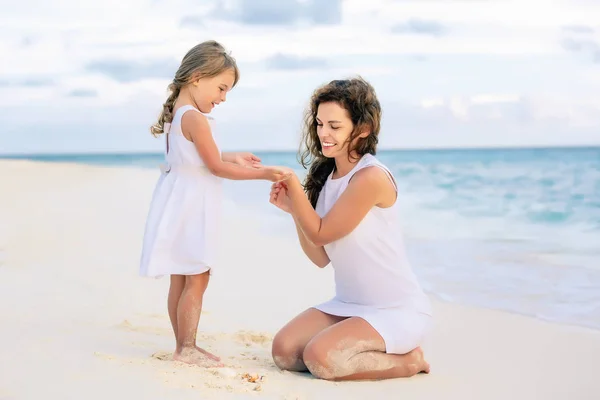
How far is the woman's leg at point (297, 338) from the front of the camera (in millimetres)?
3734

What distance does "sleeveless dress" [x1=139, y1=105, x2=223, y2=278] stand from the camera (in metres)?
3.69

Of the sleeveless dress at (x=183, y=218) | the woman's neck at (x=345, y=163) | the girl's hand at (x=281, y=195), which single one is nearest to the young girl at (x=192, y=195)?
the sleeveless dress at (x=183, y=218)

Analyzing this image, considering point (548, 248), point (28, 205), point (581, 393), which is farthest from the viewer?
point (28, 205)

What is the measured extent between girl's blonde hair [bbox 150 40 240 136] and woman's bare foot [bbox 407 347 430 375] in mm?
1659

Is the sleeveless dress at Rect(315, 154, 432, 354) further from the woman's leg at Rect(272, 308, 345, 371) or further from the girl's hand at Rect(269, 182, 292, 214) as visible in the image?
the girl's hand at Rect(269, 182, 292, 214)

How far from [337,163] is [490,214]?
964 centimetres

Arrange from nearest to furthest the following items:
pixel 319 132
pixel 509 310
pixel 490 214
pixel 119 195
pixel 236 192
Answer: pixel 319 132, pixel 509 310, pixel 490 214, pixel 119 195, pixel 236 192

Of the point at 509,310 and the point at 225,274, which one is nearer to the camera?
the point at 509,310

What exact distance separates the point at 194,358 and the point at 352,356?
77 cm

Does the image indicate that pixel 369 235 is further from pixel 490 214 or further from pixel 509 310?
pixel 490 214

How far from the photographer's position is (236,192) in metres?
17.4

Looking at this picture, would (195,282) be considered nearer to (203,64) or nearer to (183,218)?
(183,218)

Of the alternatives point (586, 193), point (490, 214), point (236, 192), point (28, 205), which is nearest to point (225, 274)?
point (28, 205)

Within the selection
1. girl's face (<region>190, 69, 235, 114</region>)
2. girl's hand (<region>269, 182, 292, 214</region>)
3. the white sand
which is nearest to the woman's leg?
the white sand
